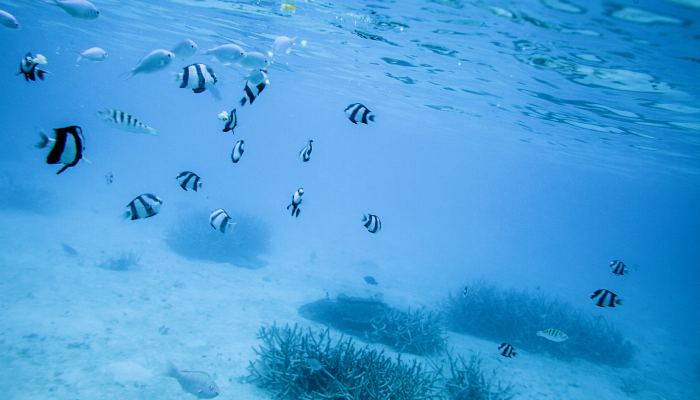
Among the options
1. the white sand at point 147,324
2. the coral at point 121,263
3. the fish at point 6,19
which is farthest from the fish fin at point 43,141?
the coral at point 121,263

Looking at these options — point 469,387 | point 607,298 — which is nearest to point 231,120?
point 607,298

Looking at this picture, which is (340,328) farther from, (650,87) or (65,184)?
(65,184)

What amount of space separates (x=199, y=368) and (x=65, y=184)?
3443cm

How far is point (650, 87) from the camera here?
1430 centimetres

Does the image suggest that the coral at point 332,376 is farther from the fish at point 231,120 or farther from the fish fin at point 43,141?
the fish fin at point 43,141

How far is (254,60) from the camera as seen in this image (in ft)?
20.2

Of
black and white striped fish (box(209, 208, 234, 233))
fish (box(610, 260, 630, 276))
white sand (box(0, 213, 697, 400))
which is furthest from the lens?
fish (box(610, 260, 630, 276))

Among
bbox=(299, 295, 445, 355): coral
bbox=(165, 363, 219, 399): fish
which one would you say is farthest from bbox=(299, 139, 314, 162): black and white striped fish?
bbox=(299, 295, 445, 355): coral

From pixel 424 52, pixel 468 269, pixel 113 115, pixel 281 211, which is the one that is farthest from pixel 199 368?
pixel 281 211

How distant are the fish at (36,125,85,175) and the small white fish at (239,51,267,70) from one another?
352 cm

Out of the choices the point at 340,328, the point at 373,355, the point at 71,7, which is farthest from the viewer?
the point at 340,328

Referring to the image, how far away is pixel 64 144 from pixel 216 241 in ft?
53.7

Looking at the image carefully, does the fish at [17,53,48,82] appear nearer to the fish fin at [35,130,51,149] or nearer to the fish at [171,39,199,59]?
the fish at [171,39,199,59]

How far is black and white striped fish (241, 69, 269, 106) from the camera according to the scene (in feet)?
17.4
